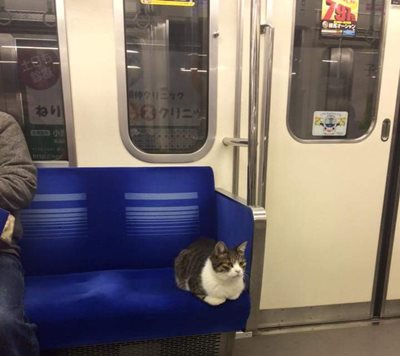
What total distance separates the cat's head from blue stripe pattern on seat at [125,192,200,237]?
14.9 inches

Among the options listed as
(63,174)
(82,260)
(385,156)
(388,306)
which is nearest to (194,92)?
(63,174)

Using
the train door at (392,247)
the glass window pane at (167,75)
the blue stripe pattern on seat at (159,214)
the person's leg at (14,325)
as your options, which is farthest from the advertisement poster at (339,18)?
the person's leg at (14,325)

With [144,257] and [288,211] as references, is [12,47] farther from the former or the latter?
[288,211]

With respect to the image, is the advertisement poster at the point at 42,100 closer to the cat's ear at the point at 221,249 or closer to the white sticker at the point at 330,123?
the cat's ear at the point at 221,249

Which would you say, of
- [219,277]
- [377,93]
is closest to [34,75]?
[219,277]

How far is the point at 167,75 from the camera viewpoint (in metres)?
1.59

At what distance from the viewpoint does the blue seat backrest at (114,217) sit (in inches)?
56.4

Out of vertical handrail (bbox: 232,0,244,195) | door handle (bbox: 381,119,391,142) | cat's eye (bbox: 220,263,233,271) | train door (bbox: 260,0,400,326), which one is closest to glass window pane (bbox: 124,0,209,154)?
vertical handrail (bbox: 232,0,244,195)

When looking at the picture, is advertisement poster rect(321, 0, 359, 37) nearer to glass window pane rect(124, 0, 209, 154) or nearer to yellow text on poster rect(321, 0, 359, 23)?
yellow text on poster rect(321, 0, 359, 23)

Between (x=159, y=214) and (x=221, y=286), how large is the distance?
1.63 ft

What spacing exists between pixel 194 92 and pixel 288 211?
0.81 m

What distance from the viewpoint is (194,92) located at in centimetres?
162

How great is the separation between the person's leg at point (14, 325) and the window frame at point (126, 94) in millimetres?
768

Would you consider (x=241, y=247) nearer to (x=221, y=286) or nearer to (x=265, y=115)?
(x=221, y=286)
